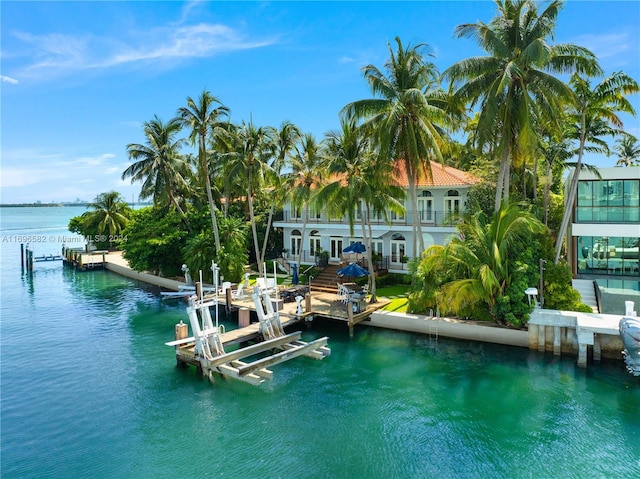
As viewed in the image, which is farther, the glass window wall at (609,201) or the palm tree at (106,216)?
the palm tree at (106,216)

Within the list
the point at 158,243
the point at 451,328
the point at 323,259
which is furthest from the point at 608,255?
the point at 158,243

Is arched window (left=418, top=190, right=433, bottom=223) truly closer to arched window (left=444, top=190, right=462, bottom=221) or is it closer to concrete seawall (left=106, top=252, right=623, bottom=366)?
arched window (left=444, top=190, right=462, bottom=221)

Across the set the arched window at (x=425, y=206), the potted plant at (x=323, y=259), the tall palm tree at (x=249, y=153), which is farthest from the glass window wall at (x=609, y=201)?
the tall palm tree at (x=249, y=153)

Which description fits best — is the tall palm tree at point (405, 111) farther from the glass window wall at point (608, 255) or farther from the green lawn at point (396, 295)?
the glass window wall at point (608, 255)

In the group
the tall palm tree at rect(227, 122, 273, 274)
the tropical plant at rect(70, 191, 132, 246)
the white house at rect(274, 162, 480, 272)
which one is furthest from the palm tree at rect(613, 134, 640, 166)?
the tropical plant at rect(70, 191, 132, 246)

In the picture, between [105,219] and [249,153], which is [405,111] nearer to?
[249,153]

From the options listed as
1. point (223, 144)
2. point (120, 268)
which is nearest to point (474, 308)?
point (223, 144)

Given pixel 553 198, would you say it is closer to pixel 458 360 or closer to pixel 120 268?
pixel 458 360
